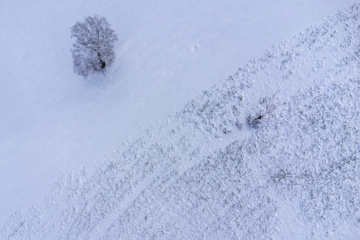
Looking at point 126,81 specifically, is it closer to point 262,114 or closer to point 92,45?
point 92,45

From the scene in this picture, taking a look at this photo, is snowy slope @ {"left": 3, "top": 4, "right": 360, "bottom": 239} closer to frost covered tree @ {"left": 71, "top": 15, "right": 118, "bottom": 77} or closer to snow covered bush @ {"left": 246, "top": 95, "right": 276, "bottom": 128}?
snow covered bush @ {"left": 246, "top": 95, "right": 276, "bottom": 128}

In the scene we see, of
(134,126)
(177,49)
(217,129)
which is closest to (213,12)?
(177,49)

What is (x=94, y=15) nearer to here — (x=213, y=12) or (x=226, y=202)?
(x=213, y=12)

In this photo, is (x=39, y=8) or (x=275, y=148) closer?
(x=275, y=148)

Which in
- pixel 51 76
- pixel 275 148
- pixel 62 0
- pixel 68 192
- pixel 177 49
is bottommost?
pixel 275 148

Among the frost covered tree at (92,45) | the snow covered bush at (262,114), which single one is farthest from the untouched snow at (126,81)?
the snow covered bush at (262,114)

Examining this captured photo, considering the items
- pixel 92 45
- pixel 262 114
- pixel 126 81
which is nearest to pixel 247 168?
pixel 262 114
